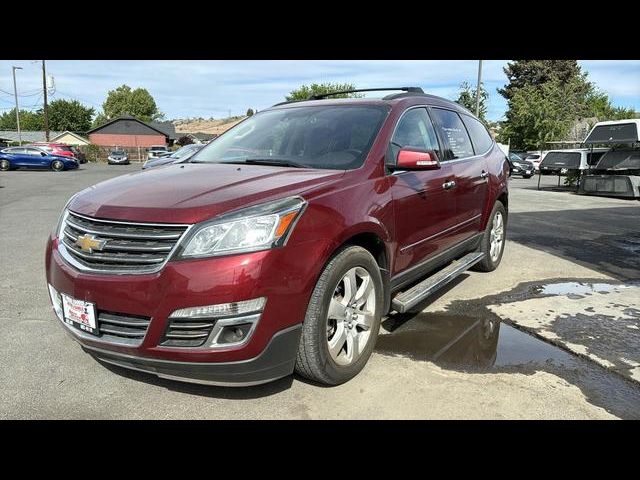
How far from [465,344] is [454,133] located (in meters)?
2.14

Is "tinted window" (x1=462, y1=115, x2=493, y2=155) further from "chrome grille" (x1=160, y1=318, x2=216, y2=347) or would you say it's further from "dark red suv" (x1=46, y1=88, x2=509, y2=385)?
"chrome grille" (x1=160, y1=318, x2=216, y2=347)

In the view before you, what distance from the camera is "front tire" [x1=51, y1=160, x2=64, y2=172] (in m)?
30.8

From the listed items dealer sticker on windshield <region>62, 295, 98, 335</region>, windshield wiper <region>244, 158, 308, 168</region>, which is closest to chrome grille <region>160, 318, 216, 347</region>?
dealer sticker on windshield <region>62, 295, 98, 335</region>

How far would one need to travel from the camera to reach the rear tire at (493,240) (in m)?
5.55

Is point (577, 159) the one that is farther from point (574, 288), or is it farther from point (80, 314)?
point (80, 314)

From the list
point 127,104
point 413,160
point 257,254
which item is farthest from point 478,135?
point 127,104

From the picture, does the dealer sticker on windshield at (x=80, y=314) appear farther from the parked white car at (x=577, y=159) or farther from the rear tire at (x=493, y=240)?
the parked white car at (x=577, y=159)

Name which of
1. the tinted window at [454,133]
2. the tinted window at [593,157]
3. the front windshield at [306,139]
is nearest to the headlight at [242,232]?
the front windshield at [306,139]

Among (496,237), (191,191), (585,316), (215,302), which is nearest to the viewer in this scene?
(215,302)

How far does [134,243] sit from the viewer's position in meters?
2.55

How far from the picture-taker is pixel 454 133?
4809 mm
